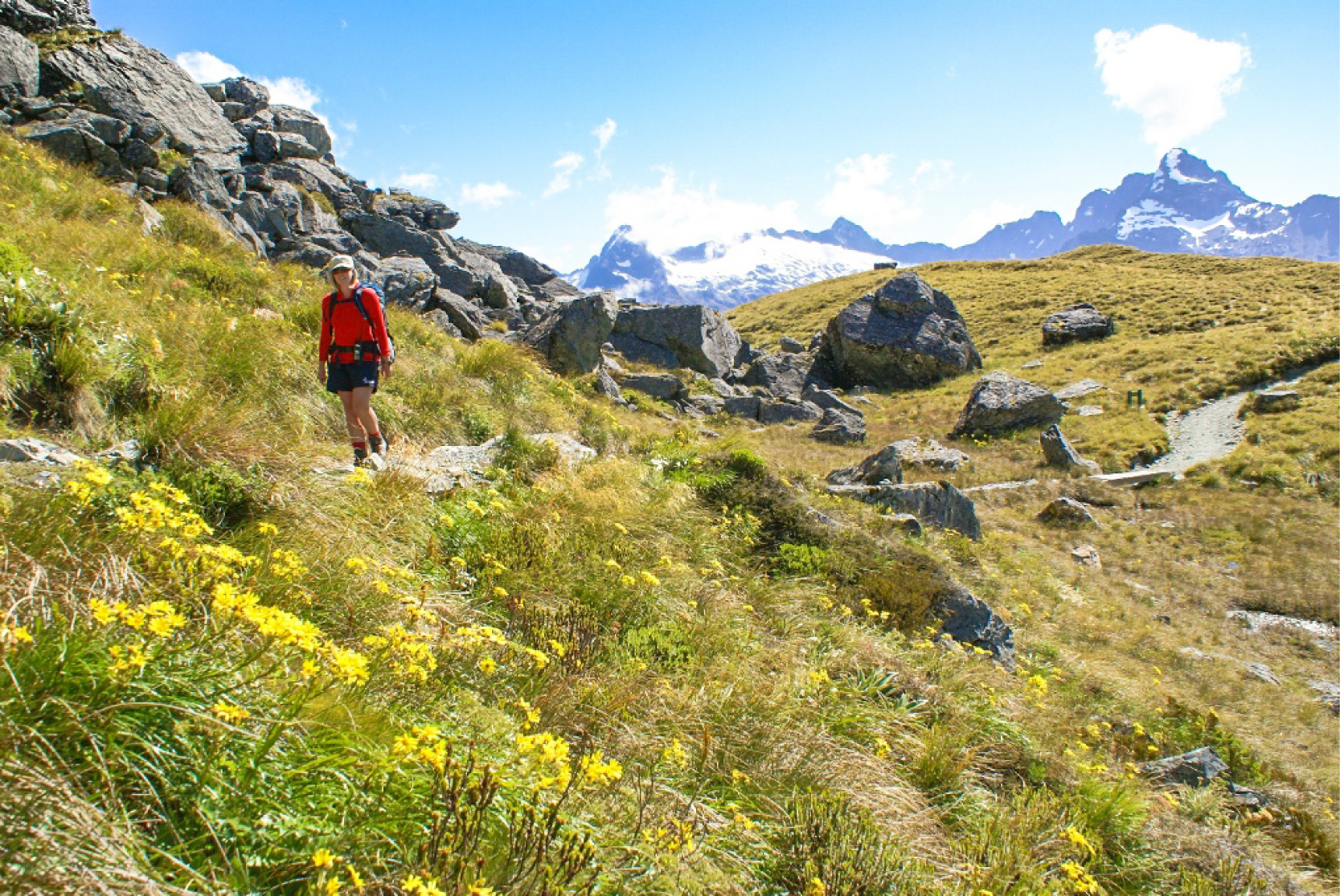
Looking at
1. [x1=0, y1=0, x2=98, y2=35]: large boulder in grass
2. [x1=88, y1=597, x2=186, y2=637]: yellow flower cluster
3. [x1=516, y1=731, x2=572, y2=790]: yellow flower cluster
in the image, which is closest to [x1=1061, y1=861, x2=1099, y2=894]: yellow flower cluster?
[x1=516, y1=731, x2=572, y2=790]: yellow flower cluster

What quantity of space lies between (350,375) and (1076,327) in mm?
42201

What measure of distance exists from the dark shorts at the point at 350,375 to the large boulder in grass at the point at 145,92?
605 inches

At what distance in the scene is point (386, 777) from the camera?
7.08ft

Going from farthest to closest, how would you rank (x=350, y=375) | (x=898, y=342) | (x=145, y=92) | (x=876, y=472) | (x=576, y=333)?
(x=898, y=342) < (x=576, y=333) < (x=145, y=92) < (x=876, y=472) < (x=350, y=375)

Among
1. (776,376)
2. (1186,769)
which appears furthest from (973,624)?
(776,376)

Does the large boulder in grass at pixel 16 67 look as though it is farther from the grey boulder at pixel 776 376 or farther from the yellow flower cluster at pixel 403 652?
the grey boulder at pixel 776 376

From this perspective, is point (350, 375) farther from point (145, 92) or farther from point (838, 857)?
point (145, 92)

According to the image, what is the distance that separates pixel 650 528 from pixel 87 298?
5387mm

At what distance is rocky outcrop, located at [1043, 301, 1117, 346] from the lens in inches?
1496

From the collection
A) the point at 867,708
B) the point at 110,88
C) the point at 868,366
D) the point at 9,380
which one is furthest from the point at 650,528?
the point at 868,366

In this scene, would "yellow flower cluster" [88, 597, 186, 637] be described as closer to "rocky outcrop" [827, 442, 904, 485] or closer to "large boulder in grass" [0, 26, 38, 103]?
"rocky outcrop" [827, 442, 904, 485]

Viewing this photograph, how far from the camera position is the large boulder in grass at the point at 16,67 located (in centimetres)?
1535

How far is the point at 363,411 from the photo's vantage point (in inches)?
278

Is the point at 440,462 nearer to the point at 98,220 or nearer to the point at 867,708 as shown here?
the point at 867,708
